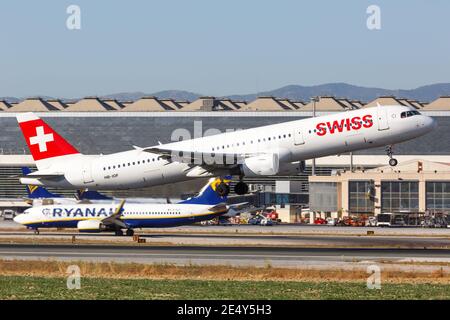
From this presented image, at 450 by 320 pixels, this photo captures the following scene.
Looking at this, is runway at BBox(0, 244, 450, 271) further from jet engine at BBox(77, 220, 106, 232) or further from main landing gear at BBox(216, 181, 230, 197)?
jet engine at BBox(77, 220, 106, 232)

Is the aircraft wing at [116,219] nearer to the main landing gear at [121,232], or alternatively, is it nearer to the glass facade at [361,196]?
the main landing gear at [121,232]

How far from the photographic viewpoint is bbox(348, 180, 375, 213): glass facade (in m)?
163

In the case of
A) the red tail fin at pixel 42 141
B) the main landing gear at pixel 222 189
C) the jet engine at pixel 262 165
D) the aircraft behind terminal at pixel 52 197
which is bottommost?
the aircraft behind terminal at pixel 52 197

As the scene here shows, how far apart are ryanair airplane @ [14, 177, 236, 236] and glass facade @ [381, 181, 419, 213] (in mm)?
63493

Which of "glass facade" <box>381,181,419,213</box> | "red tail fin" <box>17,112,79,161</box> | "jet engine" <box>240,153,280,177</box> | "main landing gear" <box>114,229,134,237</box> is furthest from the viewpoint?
"glass facade" <box>381,181,419,213</box>

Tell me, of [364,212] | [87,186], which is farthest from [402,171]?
[87,186]

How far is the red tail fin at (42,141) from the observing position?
95.7 metres

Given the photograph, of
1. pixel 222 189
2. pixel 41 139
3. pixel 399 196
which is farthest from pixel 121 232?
pixel 399 196

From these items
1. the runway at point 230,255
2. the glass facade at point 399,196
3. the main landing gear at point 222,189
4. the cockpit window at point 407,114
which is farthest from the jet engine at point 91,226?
the glass facade at point 399,196

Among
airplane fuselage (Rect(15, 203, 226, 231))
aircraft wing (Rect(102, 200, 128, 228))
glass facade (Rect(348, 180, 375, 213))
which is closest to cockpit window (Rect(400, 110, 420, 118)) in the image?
airplane fuselage (Rect(15, 203, 226, 231))

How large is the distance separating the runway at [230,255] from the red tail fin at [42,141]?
1614cm

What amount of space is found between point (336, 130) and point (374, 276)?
2905cm

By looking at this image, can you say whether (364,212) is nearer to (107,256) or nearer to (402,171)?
(402,171)

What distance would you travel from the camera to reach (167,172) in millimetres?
87438
